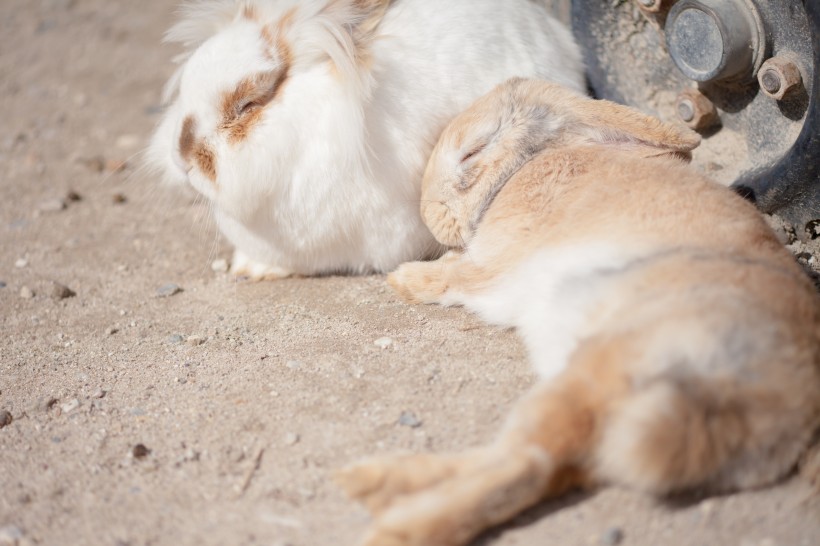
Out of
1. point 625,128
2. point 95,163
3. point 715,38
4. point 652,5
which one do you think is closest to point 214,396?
point 625,128

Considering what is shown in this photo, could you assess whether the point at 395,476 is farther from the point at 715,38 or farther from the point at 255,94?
the point at 715,38

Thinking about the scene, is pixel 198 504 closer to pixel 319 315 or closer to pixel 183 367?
pixel 183 367

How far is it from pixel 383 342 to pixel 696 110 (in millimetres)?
1686

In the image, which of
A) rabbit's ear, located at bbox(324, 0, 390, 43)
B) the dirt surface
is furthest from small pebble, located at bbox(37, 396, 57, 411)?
rabbit's ear, located at bbox(324, 0, 390, 43)

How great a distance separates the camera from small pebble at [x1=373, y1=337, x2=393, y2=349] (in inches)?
122

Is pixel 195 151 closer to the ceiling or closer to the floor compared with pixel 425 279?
closer to the ceiling

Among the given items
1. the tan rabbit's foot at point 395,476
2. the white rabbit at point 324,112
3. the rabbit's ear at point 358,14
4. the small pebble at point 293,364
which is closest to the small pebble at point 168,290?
the white rabbit at point 324,112

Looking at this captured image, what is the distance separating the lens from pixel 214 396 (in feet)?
9.48

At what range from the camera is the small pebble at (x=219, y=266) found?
3.99 metres

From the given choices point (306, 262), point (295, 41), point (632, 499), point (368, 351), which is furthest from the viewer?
point (306, 262)

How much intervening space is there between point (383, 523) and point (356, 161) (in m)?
1.59

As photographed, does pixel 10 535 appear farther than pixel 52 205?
No

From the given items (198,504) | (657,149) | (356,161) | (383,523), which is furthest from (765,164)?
(198,504)

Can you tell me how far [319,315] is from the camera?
3.40m
